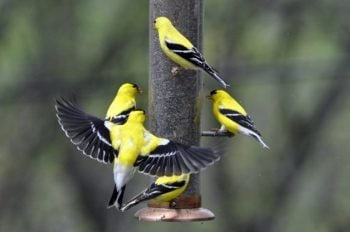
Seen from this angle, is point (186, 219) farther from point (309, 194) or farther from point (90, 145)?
point (309, 194)

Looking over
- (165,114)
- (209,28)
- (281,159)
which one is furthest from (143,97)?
(165,114)

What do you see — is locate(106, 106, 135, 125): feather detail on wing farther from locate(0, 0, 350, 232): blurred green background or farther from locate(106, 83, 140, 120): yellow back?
locate(0, 0, 350, 232): blurred green background

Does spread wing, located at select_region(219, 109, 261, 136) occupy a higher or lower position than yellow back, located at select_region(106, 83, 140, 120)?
lower

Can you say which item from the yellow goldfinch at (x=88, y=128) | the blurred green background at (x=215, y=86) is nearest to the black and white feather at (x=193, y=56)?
the yellow goldfinch at (x=88, y=128)

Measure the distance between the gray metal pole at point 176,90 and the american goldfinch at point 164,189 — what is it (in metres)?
0.39

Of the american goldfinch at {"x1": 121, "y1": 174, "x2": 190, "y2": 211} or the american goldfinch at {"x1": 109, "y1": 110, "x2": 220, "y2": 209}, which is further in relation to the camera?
the american goldfinch at {"x1": 121, "y1": 174, "x2": 190, "y2": 211}

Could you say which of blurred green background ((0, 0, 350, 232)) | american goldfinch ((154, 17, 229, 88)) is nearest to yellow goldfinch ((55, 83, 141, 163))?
american goldfinch ((154, 17, 229, 88))

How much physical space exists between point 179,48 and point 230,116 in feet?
3.17

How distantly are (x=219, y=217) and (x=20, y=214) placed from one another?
229 centimetres

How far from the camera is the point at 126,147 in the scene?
30.8 feet

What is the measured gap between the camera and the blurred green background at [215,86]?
1484cm

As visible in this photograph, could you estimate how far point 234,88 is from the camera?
1501 centimetres

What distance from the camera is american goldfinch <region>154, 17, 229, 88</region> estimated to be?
9758mm

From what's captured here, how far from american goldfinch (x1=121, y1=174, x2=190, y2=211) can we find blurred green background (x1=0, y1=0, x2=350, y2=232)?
4936mm
